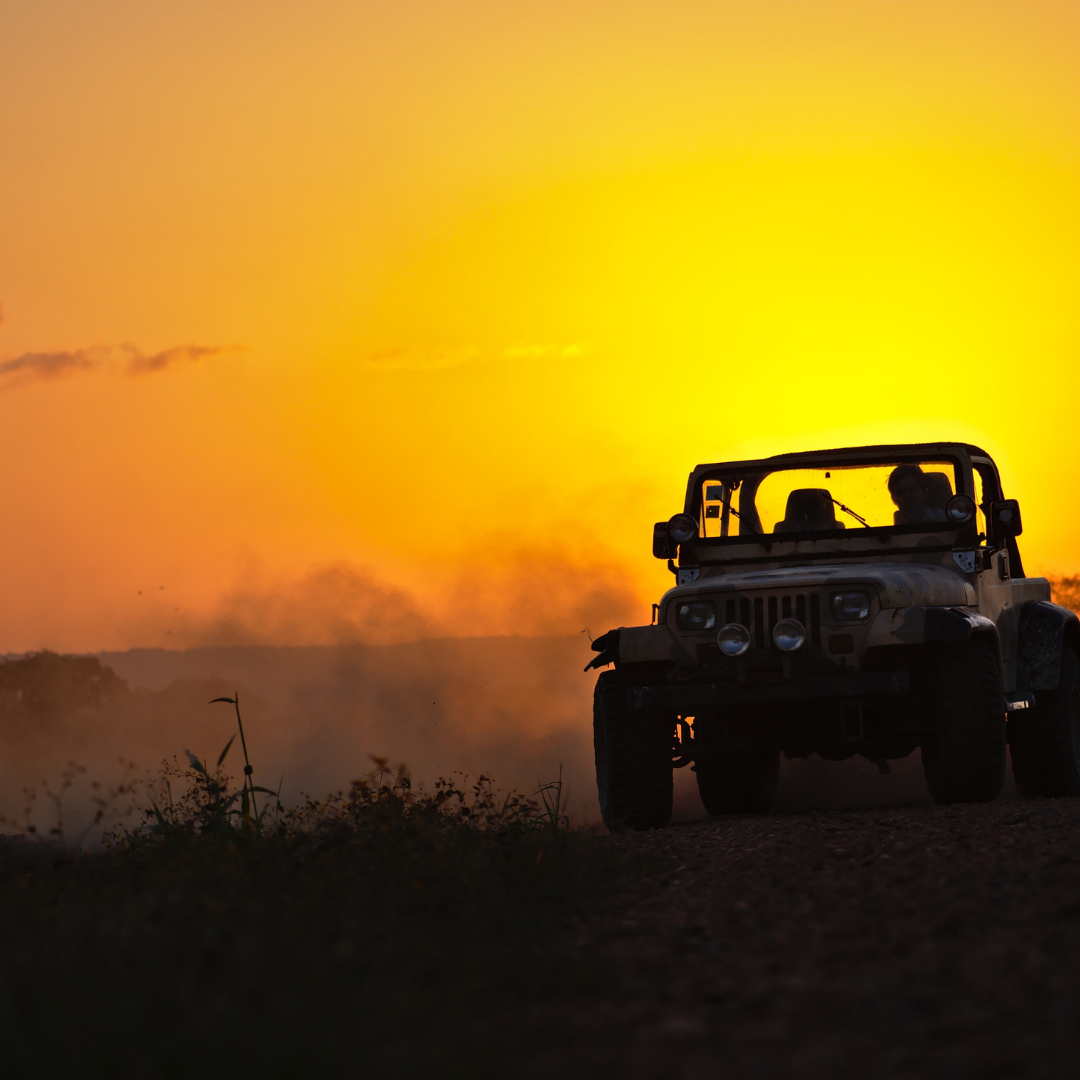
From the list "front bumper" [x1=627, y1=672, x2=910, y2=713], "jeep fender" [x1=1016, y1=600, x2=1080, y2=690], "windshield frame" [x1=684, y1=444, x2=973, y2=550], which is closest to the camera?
"front bumper" [x1=627, y1=672, x2=910, y2=713]

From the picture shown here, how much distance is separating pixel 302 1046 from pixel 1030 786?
894cm

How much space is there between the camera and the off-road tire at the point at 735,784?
11438 mm

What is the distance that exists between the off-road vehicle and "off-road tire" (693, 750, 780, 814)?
6 centimetres

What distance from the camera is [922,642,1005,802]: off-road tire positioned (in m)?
9.05

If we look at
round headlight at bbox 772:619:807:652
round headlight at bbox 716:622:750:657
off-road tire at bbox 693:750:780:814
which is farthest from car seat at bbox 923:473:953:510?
off-road tire at bbox 693:750:780:814

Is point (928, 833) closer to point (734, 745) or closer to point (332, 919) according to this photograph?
point (734, 745)

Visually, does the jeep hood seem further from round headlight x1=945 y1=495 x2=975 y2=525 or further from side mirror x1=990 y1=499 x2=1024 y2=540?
side mirror x1=990 y1=499 x2=1024 y2=540

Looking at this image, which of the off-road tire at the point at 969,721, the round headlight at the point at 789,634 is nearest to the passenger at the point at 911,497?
the off-road tire at the point at 969,721

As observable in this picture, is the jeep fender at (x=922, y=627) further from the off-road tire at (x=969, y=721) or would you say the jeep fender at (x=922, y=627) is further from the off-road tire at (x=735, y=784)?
the off-road tire at (x=735, y=784)

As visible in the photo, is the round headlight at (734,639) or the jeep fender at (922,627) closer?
the jeep fender at (922,627)

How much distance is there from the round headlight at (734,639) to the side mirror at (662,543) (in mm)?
1720

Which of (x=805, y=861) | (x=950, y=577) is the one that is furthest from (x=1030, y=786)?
(x=805, y=861)

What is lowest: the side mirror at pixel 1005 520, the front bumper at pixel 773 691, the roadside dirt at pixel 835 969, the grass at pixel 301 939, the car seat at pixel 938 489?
the roadside dirt at pixel 835 969

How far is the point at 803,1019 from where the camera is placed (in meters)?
3.68
